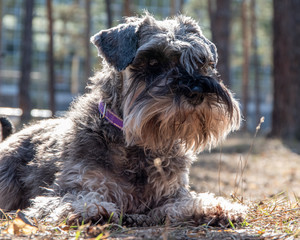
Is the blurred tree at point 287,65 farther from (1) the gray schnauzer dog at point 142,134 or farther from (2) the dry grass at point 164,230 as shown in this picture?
(2) the dry grass at point 164,230

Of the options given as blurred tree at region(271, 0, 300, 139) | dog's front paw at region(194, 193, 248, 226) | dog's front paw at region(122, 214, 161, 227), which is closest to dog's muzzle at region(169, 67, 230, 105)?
dog's front paw at region(194, 193, 248, 226)

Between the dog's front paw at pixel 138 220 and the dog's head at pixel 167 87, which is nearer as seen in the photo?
the dog's head at pixel 167 87

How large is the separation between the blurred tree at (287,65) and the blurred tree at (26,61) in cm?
929

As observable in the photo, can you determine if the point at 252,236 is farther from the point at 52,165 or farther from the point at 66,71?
the point at 66,71

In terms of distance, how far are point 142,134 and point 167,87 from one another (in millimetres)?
524

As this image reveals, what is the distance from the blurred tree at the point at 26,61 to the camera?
17953mm

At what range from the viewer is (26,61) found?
19000mm

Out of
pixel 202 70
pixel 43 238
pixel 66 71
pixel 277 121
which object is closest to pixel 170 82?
pixel 202 70

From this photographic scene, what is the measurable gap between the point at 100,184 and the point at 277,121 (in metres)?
14.0

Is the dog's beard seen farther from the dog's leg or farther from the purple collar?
the dog's leg

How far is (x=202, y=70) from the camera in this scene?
14.4 ft

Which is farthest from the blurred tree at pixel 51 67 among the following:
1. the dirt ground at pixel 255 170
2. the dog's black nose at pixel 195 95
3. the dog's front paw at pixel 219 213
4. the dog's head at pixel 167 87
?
the dog's black nose at pixel 195 95

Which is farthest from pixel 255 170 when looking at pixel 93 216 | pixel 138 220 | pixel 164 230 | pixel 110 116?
pixel 164 230

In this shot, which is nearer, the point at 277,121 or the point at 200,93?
the point at 200,93
